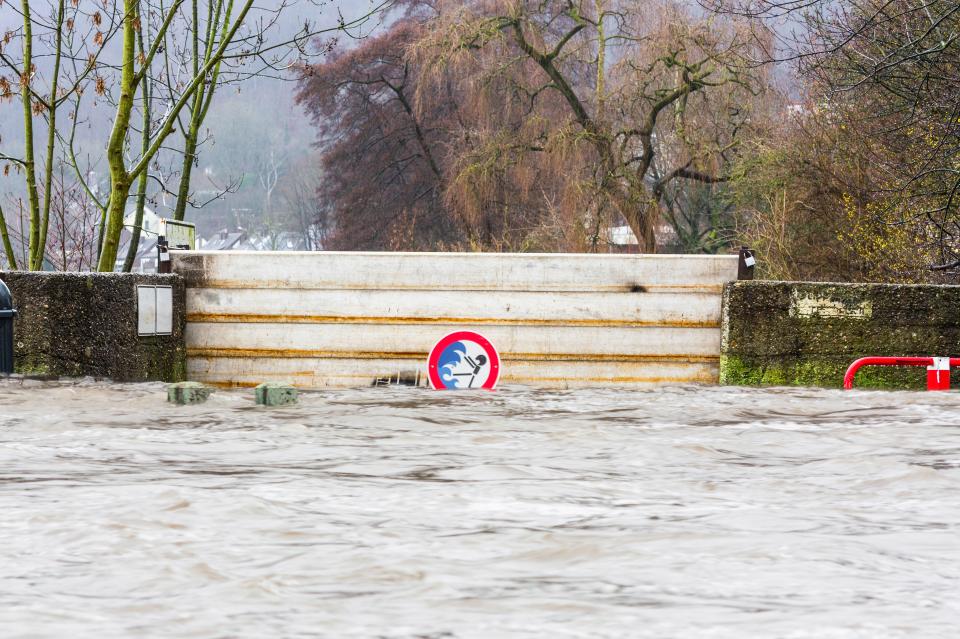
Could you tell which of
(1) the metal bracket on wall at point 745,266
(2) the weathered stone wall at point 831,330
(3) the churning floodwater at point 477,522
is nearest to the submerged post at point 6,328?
(3) the churning floodwater at point 477,522

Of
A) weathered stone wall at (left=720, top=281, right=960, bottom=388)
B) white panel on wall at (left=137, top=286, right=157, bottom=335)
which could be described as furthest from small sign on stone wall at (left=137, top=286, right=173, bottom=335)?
weathered stone wall at (left=720, top=281, right=960, bottom=388)

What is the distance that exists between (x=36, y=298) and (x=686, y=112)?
65.8 ft

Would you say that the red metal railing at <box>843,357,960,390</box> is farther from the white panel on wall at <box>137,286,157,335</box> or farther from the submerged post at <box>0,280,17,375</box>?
the submerged post at <box>0,280,17,375</box>

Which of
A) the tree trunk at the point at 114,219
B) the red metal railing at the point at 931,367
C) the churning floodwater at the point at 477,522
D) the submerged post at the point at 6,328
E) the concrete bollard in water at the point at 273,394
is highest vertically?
the tree trunk at the point at 114,219

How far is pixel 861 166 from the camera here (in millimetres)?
18312

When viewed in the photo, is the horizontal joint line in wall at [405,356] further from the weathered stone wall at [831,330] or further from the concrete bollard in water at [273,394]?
the concrete bollard in water at [273,394]

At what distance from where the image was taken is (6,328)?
349 inches

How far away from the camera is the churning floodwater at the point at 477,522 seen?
362 cm

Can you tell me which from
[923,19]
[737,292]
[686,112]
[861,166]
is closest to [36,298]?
[737,292]

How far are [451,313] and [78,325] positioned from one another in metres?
3.11

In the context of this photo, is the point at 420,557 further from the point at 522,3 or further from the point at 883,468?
the point at 522,3

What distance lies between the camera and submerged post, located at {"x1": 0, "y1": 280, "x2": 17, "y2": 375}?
29.0 ft

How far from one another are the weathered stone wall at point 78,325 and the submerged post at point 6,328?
2.83 ft

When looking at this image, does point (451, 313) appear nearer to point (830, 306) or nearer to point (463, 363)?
point (463, 363)
